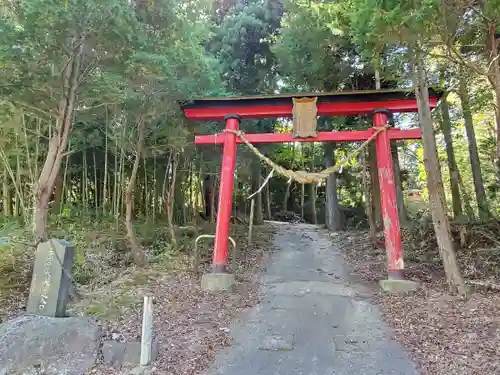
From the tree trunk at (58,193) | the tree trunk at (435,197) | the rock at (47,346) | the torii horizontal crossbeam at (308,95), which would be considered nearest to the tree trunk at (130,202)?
the torii horizontal crossbeam at (308,95)

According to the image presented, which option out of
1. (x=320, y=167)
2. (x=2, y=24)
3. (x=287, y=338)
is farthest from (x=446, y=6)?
(x=320, y=167)

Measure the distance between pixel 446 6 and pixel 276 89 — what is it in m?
7.75

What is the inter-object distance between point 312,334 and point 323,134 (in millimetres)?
3588

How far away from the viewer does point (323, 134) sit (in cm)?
666

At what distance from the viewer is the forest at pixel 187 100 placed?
4.34 meters

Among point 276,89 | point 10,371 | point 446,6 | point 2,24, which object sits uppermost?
point 276,89

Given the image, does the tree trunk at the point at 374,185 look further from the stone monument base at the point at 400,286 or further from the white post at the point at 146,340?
the white post at the point at 146,340

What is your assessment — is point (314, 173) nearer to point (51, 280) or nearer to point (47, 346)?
point (51, 280)

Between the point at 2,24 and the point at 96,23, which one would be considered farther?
the point at 96,23

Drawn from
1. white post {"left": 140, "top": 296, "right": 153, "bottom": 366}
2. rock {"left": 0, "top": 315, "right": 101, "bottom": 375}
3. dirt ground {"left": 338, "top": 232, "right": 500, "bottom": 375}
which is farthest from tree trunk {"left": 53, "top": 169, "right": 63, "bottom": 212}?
dirt ground {"left": 338, "top": 232, "right": 500, "bottom": 375}

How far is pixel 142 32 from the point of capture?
5.04 metres

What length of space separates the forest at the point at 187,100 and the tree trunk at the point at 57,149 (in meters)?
0.02

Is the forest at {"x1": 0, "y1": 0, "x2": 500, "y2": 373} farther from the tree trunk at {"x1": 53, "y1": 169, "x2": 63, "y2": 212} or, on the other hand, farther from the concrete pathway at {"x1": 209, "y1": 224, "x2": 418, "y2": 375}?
the concrete pathway at {"x1": 209, "y1": 224, "x2": 418, "y2": 375}

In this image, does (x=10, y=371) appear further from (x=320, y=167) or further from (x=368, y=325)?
(x=320, y=167)
